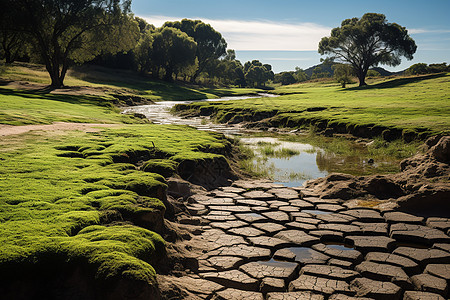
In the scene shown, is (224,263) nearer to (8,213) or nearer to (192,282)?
(192,282)

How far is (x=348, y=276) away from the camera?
5246 mm

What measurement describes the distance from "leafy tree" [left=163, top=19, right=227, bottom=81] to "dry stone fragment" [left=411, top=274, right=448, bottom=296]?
7817 cm

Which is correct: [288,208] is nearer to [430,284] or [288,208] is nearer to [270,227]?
[270,227]

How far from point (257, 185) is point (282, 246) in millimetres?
3962

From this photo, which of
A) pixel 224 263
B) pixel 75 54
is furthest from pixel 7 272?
Answer: pixel 75 54

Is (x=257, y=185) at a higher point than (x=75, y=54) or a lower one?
lower

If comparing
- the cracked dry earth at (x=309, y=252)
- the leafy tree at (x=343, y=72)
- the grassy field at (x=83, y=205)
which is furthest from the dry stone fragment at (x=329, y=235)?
the leafy tree at (x=343, y=72)

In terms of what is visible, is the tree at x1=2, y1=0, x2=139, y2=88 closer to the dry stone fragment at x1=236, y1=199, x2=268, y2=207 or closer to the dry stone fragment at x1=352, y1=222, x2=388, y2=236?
the dry stone fragment at x1=236, y1=199, x2=268, y2=207

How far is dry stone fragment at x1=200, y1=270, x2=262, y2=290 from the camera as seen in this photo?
502 centimetres

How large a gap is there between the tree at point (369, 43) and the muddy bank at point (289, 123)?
1367 inches

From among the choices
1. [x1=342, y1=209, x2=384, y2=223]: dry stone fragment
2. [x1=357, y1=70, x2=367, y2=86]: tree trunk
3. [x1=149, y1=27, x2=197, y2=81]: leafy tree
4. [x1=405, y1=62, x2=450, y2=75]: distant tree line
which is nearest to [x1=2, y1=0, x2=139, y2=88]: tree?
[x1=149, y1=27, x2=197, y2=81]: leafy tree

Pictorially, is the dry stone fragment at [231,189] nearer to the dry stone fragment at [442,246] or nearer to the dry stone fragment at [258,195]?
the dry stone fragment at [258,195]

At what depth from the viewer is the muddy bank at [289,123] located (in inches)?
711

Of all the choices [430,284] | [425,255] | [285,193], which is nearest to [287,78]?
[285,193]
